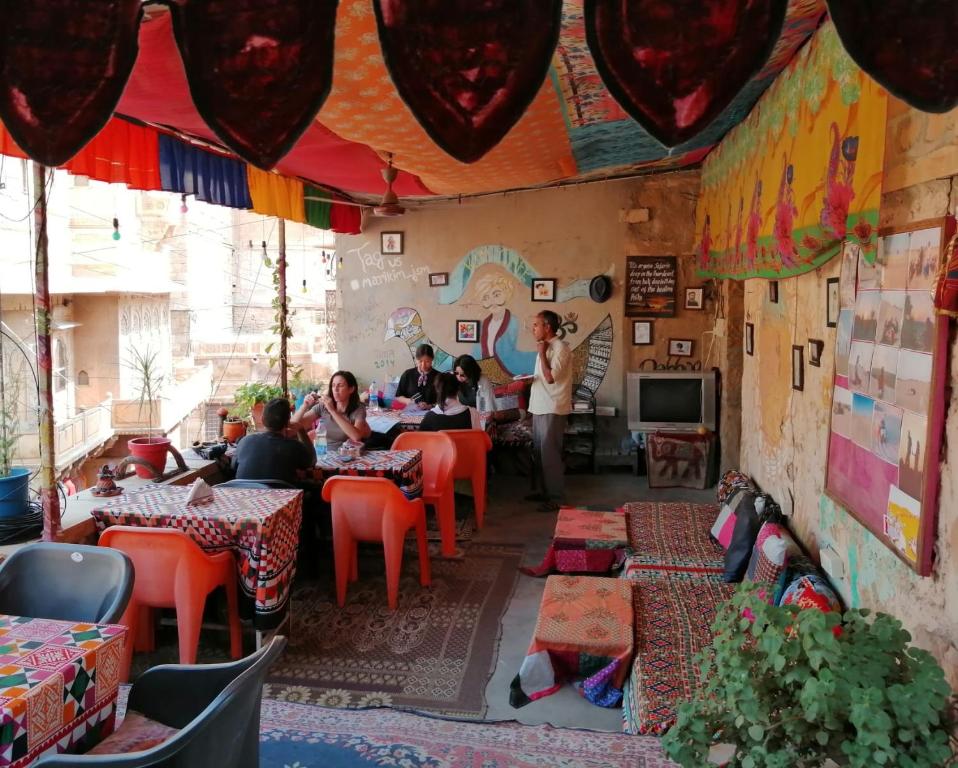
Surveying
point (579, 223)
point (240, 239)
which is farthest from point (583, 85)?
point (240, 239)

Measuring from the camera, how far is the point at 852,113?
2727 mm

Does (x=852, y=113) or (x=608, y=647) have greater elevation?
(x=852, y=113)

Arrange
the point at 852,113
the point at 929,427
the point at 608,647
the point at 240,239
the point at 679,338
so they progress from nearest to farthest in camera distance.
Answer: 1. the point at 929,427
2. the point at 852,113
3. the point at 608,647
4. the point at 679,338
5. the point at 240,239

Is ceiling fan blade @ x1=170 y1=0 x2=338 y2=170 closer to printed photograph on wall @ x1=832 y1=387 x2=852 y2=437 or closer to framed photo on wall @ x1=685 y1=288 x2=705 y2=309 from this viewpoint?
printed photograph on wall @ x1=832 y1=387 x2=852 y2=437

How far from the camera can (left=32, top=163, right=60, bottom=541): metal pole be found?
11.2ft

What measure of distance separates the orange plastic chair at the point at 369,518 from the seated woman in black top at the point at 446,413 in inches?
58.7

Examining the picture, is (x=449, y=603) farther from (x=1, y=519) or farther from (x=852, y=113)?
(x=852, y=113)

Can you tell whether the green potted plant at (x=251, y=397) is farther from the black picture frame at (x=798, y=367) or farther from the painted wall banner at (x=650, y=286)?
the black picture frame at (x=798, y=367)

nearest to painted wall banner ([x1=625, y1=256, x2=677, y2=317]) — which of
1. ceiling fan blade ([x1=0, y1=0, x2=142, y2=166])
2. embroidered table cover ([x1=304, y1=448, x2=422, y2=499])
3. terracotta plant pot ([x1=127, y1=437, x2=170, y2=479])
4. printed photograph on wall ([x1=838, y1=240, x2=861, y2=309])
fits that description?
embroidered table cover ([x1=304, y1=448, x2=422, y2=499])

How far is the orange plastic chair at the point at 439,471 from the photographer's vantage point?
516cm

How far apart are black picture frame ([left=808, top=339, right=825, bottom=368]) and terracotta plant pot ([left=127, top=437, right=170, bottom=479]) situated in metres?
3.63

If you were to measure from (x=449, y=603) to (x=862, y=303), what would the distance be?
2.87m

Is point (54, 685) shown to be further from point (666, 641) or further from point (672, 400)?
point (672, 400)

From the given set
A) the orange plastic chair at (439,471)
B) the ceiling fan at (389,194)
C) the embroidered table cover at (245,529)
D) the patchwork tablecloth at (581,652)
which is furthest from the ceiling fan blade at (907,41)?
the orange plastic chair at (439,471)
